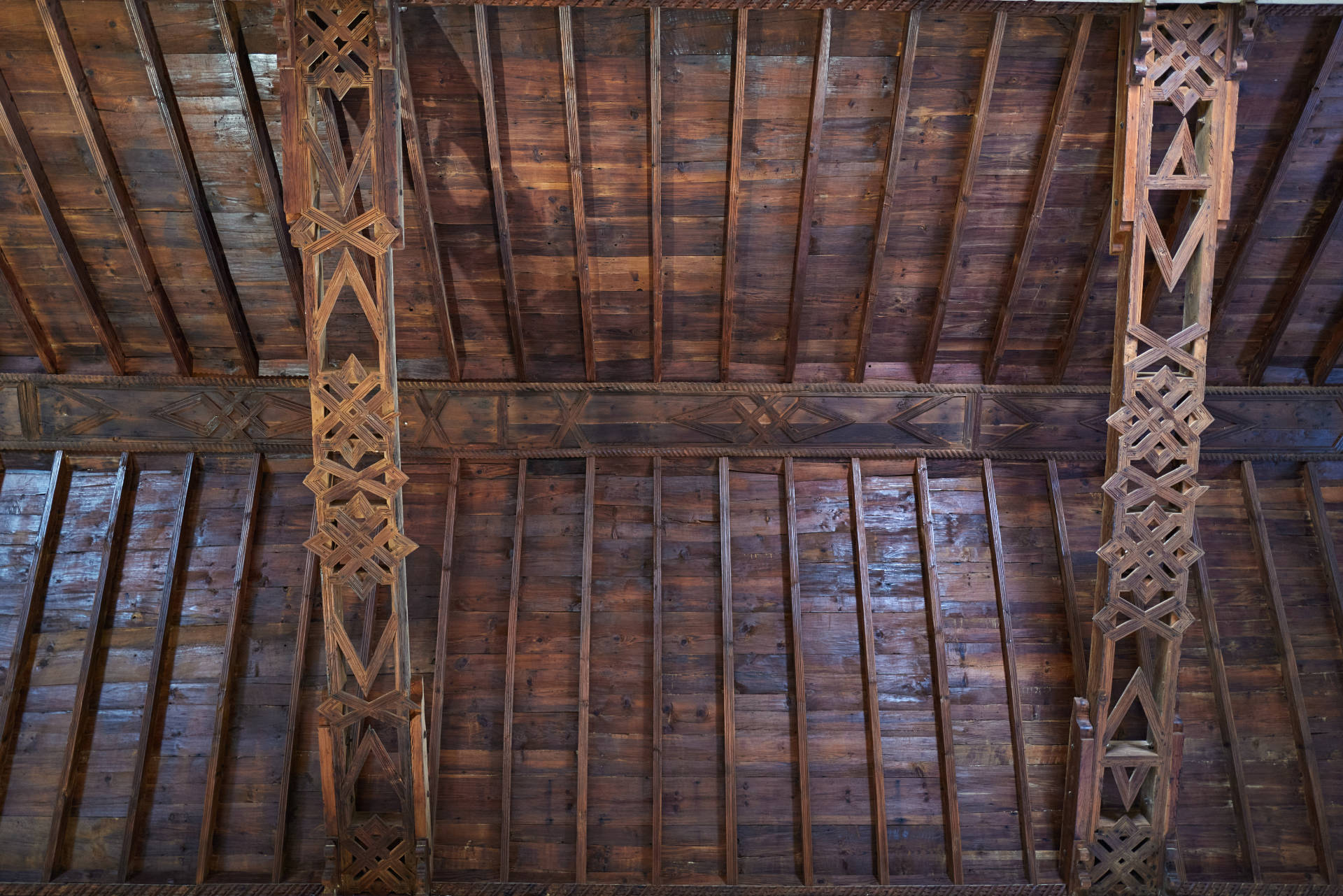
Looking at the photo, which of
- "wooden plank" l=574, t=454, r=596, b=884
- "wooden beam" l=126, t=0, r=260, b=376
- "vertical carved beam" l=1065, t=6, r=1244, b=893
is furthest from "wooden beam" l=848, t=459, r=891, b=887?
"wooden beam" l=126, t=0, r=260, b=376

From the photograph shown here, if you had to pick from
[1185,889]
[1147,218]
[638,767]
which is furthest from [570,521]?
[1185,889]

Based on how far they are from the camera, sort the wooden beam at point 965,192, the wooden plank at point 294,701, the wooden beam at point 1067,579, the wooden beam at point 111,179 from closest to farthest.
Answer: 1. the wooden beam at point 111,179
2. the wooden beam at point 965,192
3. the wooden plank at point 294,701
4. the wooden beam at point 1067,579

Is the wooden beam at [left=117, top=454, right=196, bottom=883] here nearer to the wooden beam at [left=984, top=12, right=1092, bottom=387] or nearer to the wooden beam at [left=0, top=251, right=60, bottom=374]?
the wooden beam at [left=0, top=251, right=60, bottom=374]

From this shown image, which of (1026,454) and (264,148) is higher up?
(264,148)

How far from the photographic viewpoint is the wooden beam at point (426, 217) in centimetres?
489

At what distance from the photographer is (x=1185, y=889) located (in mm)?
5133

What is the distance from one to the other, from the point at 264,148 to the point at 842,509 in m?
4.00

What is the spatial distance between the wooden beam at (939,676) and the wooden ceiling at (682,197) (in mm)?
860

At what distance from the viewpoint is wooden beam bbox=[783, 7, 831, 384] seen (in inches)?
188

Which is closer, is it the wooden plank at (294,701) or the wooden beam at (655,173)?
the wooden beam at (655,173)

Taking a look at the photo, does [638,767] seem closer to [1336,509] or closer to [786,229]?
[786,229]

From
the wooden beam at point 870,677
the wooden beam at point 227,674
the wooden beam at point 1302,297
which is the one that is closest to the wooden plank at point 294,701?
the wooden beam at point 227,674

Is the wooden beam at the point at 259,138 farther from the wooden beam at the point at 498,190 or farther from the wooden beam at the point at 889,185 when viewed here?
the wooden beam at the point at 889,185

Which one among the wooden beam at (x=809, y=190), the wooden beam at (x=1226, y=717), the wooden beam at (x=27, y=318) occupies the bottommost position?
the wooden beam at (x=1226, y=717)
